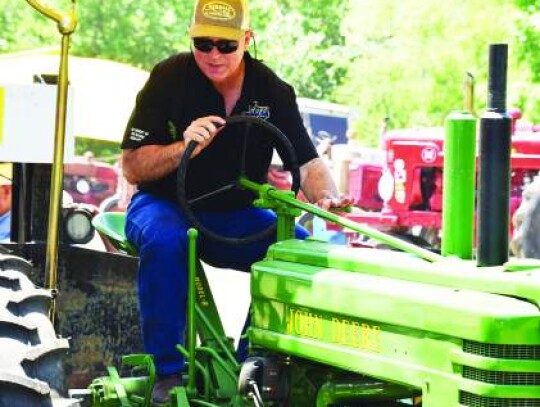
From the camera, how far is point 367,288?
383cm

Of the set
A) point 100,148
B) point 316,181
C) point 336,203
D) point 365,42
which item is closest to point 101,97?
point 365,42

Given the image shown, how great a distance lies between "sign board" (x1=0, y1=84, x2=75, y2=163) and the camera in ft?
17.7

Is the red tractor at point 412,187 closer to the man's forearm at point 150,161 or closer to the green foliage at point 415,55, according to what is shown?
the green foliage at point 415,55

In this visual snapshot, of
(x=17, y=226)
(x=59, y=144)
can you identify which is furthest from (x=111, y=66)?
(x=59, y=144)

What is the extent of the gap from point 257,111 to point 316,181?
0.38m

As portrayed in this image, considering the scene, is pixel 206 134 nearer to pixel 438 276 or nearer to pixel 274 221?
pixel 274 221

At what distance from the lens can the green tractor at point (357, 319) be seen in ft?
11.2

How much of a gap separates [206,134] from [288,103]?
72 cm

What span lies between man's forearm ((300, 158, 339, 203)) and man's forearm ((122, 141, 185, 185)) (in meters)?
0.65

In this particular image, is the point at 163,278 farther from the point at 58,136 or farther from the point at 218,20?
the point at 218,20

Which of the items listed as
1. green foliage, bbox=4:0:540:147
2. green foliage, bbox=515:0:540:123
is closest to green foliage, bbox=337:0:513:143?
green foliage, bbox=4:0:540:147

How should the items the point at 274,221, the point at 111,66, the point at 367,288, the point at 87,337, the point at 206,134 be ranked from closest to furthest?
the point at 367,288 → the point at 206,134 → the point at 274,221 → the point at 87,337 → the point at 111,66

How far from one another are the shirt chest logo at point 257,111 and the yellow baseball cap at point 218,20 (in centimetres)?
30

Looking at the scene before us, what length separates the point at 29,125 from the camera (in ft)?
17.9
